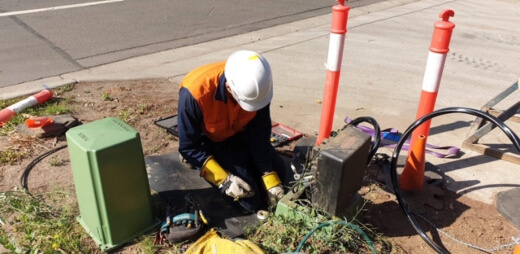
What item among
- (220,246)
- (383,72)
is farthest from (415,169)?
(383,72)

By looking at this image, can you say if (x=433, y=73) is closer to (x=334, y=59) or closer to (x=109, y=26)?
(x=334, y=59)

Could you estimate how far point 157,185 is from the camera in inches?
132

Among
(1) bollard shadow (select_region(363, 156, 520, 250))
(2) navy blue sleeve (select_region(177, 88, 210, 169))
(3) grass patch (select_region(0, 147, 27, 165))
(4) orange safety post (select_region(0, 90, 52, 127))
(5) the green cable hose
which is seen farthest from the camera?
(4) orange safety post (select_region(0, 90, 52, 127))

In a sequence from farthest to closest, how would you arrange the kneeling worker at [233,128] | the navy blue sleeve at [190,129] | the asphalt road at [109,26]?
the asphalt road at [109,26], the navy blue sleeve at [190,129], the kneeling worker at [233,128]

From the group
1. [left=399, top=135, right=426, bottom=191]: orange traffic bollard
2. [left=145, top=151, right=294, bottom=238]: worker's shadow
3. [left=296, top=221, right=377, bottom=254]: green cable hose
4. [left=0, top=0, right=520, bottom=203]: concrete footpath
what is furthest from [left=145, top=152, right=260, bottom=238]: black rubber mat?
[left=0, top=0, right=520, bottom=203]: concrete footpath

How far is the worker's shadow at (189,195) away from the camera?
9.87 feet

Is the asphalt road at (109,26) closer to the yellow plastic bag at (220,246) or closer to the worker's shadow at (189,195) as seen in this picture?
the worker's shadow at (189,195)

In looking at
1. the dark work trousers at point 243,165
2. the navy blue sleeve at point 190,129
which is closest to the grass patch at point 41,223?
the navy blue sleeve at point 190,129

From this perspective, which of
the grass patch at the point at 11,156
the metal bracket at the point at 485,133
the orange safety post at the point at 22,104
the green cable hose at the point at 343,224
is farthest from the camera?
the orange safety post at the point at 22,104

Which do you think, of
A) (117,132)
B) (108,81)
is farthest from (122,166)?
(108,81)

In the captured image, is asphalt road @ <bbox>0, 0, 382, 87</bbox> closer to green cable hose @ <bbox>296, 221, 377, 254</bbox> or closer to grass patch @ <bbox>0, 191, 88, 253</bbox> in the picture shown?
grass patch @ <bbox>0, 191, 88, 253</bbox>

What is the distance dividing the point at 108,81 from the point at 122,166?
9.70 ft

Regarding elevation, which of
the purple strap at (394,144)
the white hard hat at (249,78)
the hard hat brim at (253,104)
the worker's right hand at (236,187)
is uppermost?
the white hard hat at (249,78)

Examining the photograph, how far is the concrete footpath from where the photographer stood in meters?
4.14
